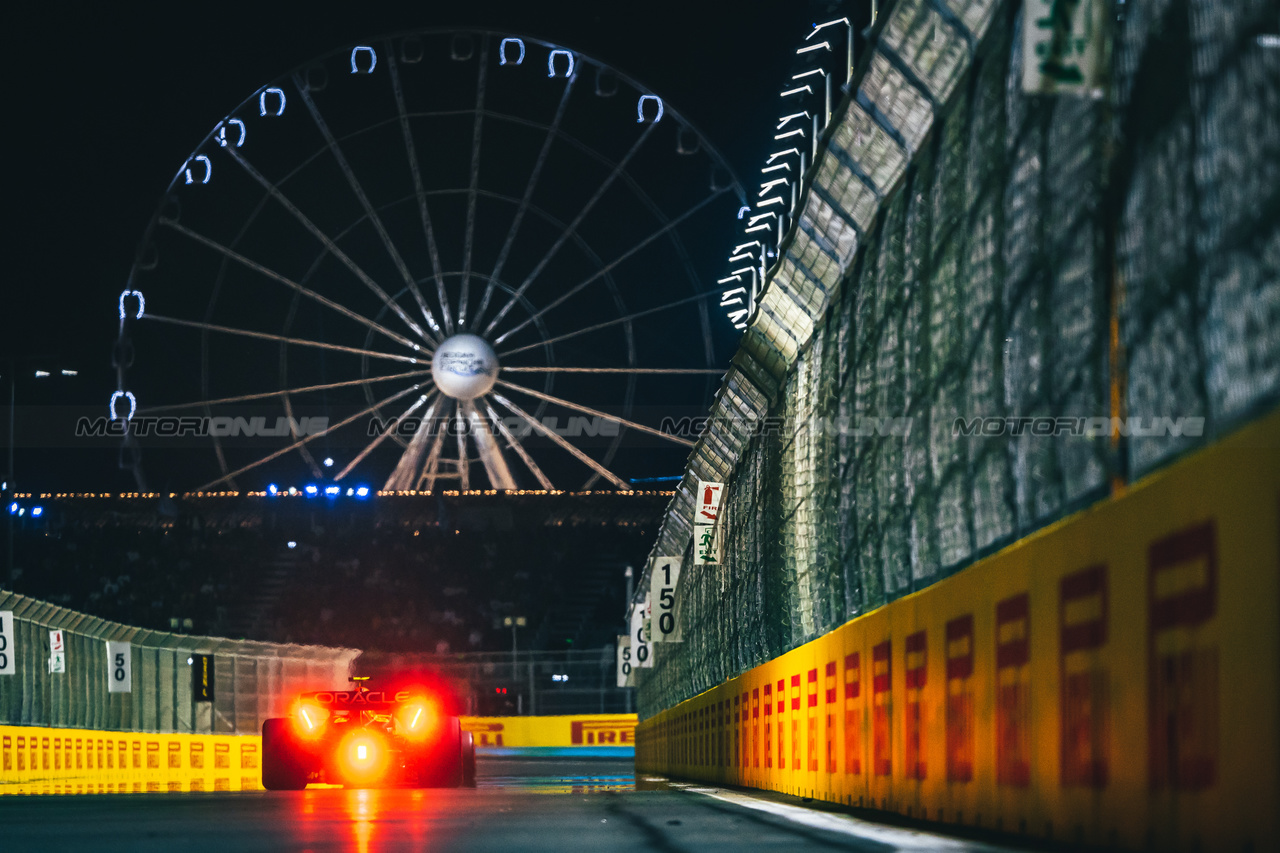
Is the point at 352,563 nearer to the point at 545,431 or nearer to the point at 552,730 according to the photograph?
the point at 552,730

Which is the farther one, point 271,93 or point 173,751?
point 173,751

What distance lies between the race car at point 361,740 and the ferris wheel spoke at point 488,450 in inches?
798

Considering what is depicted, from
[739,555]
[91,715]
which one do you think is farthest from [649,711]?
[739,555]

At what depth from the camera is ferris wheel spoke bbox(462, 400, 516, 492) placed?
40031 mm

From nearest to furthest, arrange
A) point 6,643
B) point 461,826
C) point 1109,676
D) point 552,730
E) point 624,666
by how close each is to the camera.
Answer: point 1109,676 → point 461,826 → point 6,643 → point 624,666 → point 552,730

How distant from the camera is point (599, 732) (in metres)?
64.2

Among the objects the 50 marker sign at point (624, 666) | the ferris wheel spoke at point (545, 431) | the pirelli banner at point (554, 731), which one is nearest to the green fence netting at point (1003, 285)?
the ferris wheel spoke at point (545, 431)

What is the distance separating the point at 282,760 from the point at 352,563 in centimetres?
6272

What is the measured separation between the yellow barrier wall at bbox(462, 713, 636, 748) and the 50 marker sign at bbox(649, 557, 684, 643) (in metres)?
33.7

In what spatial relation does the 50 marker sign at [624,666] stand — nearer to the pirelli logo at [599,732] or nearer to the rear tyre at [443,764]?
the pirelli logo at [599,732]

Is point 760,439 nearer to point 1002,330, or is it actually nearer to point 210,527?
point 1002,330

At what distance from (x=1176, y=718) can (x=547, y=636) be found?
70649mm

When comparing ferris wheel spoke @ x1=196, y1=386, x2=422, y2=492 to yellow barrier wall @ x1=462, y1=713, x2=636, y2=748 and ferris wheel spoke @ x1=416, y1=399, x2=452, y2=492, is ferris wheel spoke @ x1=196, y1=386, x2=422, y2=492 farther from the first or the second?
yellow barrier wall @ x1=462, y1=713, x2=636, y2=748

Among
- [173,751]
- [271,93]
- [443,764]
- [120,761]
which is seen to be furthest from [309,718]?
[173,751]
